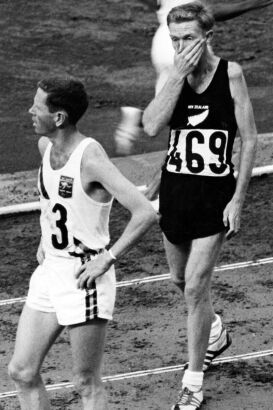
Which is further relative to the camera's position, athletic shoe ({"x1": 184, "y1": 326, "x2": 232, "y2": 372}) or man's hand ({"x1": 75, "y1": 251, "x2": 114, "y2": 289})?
athletic shoe ({"x1": 184, "y1": 326, "x2": 232, "y2": 372})

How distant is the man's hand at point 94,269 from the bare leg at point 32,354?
31 cm

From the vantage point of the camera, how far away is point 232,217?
25.3 feet

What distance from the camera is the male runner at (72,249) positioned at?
268 inches

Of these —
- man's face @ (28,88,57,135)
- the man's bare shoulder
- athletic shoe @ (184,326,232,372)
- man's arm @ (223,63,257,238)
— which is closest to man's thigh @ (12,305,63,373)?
the man's bare shoulder

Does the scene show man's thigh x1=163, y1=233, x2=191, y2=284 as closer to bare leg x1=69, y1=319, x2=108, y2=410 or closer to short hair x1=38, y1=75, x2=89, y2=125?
bare leg x1=69, y1=319, x2=108, y2=410

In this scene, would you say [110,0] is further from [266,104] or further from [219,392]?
[219,392]

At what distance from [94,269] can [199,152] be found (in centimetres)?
135

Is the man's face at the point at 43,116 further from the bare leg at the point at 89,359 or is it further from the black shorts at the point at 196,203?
the black shorts at the point at 196,203

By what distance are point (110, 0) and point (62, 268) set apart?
42.5ft

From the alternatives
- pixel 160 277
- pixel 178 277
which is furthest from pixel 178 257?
pixel 160 277

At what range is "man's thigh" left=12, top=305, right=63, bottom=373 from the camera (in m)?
6.89

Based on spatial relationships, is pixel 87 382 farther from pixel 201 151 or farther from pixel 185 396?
pixel 201 151

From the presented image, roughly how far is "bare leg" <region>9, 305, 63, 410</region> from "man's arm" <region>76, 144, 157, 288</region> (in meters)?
0.38

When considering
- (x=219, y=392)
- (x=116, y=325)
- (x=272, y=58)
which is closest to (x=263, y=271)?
(x=116, y=325)
